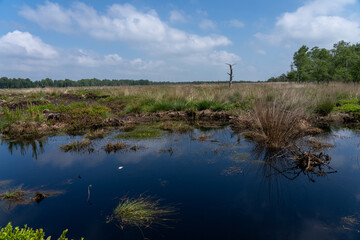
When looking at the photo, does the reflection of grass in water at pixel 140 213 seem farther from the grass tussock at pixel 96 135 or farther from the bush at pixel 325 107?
the bush at pixel 325 107

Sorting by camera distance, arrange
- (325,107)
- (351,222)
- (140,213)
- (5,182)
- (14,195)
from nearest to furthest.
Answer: (351,222) < (140,213) < (14,195) < (5,182) < (325,107)

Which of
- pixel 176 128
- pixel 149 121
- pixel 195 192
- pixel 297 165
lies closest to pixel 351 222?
pixel 297 165

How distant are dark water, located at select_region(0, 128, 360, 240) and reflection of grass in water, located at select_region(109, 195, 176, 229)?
118 millimetres

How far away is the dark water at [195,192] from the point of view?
8.38 feet

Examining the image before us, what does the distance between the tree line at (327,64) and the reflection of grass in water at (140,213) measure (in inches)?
1169

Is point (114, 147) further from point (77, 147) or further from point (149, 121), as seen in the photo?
point (149, 121)

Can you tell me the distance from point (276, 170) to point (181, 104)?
7.64m

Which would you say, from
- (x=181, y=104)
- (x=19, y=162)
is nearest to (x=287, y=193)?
(x=19, y=162)

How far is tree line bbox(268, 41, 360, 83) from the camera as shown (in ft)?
87.3

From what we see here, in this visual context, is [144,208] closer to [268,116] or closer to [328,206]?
[328,206]

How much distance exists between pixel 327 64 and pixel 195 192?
35.5 metres

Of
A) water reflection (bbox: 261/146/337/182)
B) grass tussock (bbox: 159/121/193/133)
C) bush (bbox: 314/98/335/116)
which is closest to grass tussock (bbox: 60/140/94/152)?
grass tussock (bbox: 159/121/193/133)

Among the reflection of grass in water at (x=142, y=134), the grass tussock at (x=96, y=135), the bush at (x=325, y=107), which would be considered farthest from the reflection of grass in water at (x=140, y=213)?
the bush at (x=325, y=107)

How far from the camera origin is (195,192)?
3.40m
